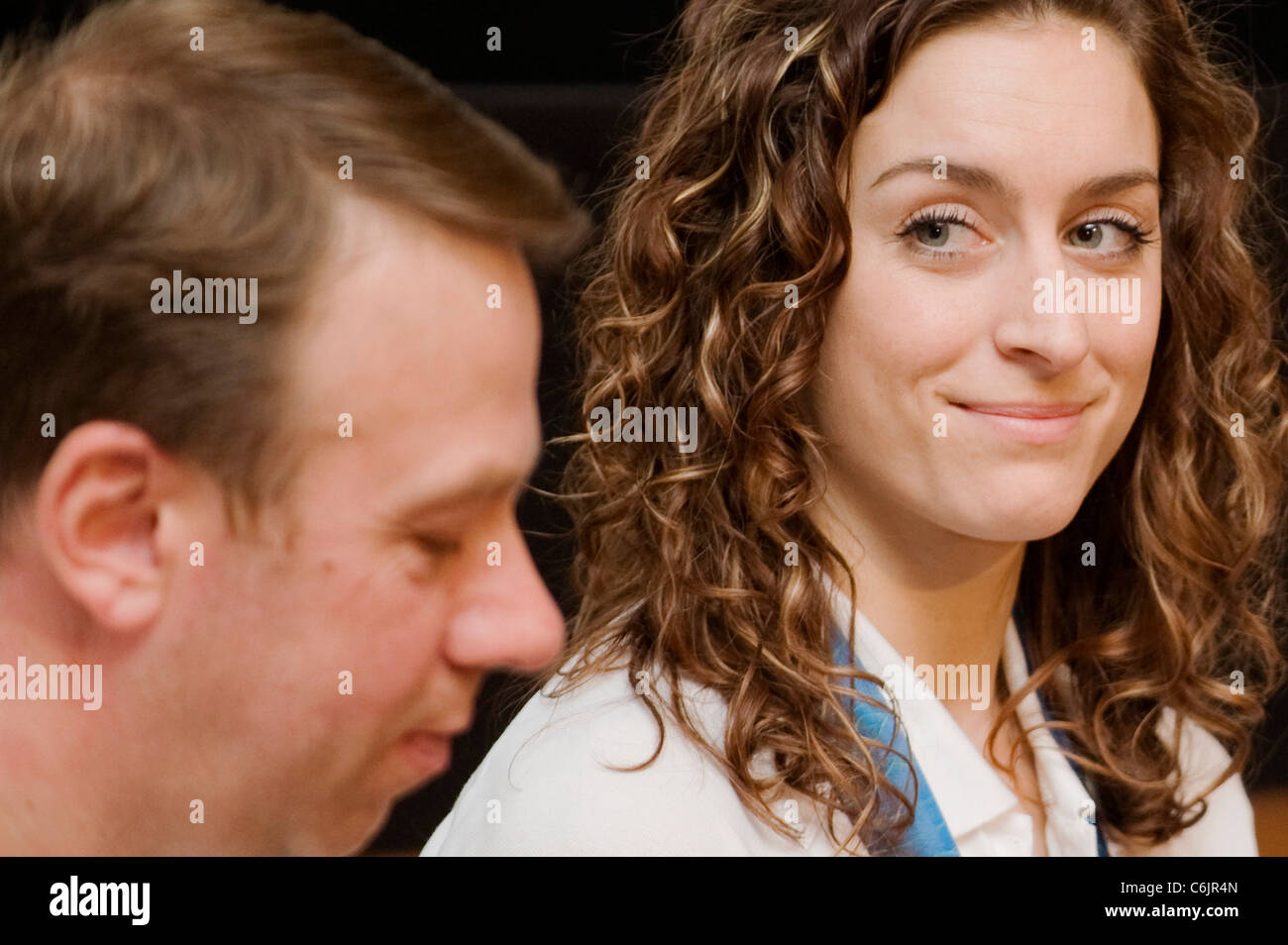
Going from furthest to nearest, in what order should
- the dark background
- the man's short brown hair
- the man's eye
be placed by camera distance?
the dark background < the man's eye < the man's short brown hair

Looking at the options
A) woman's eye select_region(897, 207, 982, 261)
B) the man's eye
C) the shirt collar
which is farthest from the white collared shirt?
woman's eye select_region(897, 207, 982, 261)

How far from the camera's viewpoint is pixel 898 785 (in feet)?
4.23

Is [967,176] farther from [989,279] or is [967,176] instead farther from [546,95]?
[546,95]

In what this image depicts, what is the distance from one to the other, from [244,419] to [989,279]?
640 mm

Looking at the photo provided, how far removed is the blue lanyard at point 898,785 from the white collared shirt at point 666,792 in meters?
0.02

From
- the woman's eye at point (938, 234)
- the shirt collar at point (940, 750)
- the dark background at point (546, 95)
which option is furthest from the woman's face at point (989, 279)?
the dark background at point (546, 95)

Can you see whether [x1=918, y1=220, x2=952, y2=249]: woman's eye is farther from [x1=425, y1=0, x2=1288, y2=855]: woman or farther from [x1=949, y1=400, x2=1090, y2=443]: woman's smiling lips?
[x1=949, y1=400, x2=1090, y2=443]: woman's smiling lips

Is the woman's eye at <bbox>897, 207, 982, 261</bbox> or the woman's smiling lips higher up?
the woman's eye at <bbox>897, 207, 982, 261</bbox>

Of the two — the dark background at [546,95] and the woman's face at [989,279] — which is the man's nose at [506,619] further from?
the woman's face at [989,279]

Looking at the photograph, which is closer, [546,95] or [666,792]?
[666,792]

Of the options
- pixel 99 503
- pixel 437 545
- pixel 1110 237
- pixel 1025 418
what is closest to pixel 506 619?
pixel 437 545

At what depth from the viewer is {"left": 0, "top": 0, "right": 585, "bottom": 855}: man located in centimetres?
116

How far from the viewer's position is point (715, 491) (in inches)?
51.9

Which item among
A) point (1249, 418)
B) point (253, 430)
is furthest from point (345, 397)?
point (1249, 418)
